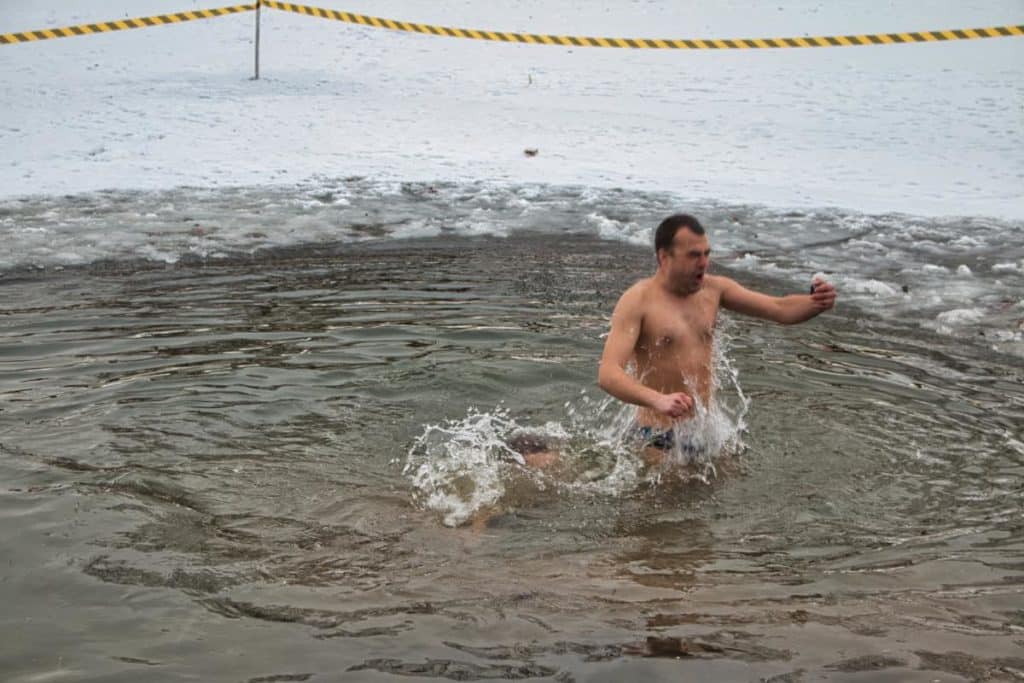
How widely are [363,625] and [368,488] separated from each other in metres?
1.61

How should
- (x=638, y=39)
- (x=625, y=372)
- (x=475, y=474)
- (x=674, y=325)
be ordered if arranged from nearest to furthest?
1. (x=625, y=372)
2. (x=475, y=474)
3. (x=674, y=325)
4. (x=638, y=39)

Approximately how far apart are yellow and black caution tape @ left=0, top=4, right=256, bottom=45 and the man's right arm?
1308cm

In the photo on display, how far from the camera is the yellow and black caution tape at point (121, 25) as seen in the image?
1875 cm

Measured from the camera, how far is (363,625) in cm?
496

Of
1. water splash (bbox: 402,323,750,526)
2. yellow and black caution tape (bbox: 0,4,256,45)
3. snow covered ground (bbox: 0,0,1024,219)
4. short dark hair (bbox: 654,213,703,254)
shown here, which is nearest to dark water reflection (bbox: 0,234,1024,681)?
water splash (bbox: 402,323,750,526)

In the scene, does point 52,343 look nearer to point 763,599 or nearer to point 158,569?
point 158,569

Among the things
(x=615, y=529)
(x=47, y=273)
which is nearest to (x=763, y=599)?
(x=615, y=529)

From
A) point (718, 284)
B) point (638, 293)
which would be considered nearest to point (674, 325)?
point (638, 293)

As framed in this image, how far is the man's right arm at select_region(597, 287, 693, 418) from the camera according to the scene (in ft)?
18.9

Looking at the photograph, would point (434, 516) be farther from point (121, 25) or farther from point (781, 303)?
point (121, 25)

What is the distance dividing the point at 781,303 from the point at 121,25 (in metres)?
15.0

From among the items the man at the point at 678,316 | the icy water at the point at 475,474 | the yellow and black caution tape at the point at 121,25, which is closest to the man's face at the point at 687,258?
the man at the point at 678,316

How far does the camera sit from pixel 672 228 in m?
6.58

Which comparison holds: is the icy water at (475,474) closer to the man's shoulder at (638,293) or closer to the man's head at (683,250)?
the man's shoulder at (638,293)
